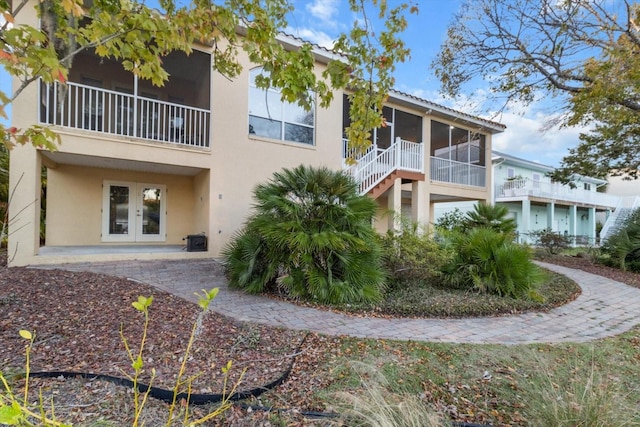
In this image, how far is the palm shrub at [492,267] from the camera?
618 cm

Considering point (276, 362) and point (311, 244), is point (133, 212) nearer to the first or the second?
point (311, 244)

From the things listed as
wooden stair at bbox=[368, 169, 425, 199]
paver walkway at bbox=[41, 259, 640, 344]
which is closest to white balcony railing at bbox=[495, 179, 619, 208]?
wooden stair at bbox=[368, 169, 425, 199]

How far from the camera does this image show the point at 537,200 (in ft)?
71.7

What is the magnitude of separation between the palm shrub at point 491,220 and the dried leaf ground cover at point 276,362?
16.6 feet

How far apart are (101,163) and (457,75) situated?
1040cm

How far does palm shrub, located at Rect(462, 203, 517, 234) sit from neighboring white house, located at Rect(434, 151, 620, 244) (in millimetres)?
10792

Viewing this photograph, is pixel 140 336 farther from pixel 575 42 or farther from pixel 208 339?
pixel 575 42

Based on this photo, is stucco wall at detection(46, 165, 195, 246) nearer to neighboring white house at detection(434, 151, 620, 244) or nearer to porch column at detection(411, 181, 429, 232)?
porch column at detection(411, 181, 429, 232)

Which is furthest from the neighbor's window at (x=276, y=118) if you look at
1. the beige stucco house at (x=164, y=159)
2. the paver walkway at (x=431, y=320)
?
the paver walkway at (x=431, y=320)

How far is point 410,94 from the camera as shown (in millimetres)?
12523

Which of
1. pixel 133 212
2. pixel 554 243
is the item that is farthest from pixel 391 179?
pixel 133 212

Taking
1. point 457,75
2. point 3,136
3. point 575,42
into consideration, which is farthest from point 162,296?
point 575,42

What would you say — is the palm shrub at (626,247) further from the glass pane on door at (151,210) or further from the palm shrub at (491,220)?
the glass pane on door at (151,210)

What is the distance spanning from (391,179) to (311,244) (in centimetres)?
620
